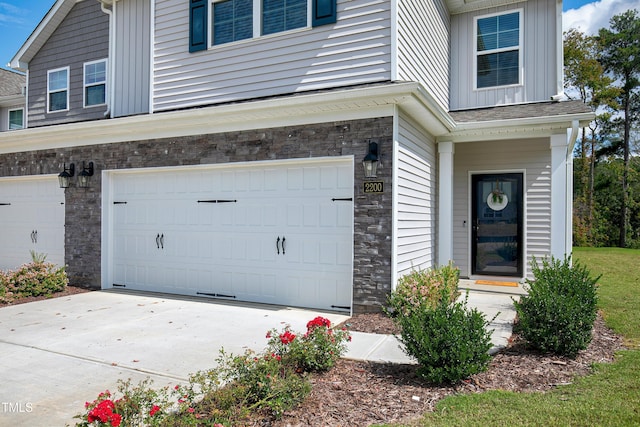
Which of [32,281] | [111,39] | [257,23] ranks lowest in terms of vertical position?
[32,281]

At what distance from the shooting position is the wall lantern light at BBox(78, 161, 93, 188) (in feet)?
30.2

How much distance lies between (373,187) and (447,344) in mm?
Result: 3051

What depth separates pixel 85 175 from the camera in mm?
9211

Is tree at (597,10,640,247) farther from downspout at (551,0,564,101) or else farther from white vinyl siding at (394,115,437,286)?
white vinyl siding at (394,115,437,286)

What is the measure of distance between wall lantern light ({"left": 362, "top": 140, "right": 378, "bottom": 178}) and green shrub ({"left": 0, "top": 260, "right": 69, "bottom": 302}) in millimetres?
6299

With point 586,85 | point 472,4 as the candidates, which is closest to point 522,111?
point 472,4

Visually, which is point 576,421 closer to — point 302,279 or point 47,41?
point 302,279

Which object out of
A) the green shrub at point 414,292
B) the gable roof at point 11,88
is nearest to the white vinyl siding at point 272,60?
the green shrub at point 414,292

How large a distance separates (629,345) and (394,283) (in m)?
2.78

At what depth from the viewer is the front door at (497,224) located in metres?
9.41

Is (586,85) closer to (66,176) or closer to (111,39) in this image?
(111,39)

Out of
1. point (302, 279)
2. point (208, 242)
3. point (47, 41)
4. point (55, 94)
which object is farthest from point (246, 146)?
point (47, 41)

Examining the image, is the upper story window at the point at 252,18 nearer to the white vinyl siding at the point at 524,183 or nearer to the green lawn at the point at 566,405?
the white vinyl siding at the point at 524,183

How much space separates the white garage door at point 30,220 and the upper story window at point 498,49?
9.55m
